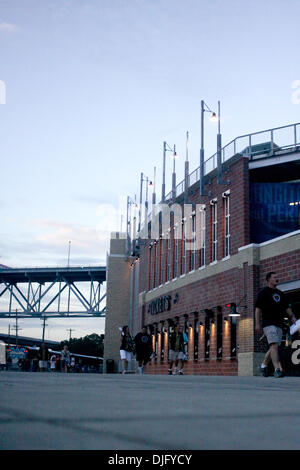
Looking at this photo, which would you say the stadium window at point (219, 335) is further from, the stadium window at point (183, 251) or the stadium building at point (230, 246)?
the stadium window at point (183, 251)

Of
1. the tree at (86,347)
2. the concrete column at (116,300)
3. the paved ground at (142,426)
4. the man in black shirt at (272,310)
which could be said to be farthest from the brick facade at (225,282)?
the tree at (86,347)

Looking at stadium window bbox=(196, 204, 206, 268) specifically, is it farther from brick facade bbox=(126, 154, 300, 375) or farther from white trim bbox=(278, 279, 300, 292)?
white trim bbox=(278, 279, 300, 292)

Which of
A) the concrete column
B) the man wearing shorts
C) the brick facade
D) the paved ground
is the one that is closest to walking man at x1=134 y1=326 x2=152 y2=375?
the man wearing shorts

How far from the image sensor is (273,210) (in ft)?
103

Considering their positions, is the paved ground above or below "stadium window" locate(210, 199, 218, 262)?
below

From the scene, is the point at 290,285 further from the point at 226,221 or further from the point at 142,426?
the point at 142,426

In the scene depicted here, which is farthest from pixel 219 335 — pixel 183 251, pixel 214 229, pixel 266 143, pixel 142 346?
pixel 266 143

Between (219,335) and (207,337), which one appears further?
(207,337)

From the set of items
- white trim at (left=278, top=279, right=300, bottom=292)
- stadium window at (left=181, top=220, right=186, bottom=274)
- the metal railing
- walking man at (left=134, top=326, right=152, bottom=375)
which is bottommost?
walking man at (left=134, top=326, right=152, bottom=375)

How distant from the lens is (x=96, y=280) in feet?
257

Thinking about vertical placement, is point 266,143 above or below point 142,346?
above

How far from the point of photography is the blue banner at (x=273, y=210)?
3138 cm

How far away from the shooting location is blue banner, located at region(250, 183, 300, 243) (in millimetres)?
31375

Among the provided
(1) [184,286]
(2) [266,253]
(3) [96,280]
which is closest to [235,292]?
(2) [266,253]
